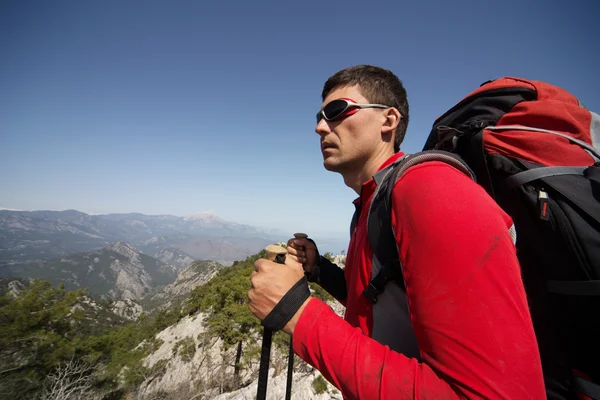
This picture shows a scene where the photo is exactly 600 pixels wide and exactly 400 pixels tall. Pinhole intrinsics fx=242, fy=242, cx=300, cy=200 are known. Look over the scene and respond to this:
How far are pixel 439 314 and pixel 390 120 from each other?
1917mm

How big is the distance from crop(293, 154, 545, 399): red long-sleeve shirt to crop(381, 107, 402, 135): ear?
1161 mm

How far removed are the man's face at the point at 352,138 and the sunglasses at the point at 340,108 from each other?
0.13 feet

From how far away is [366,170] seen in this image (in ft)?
7.87

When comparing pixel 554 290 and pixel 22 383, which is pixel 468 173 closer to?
pixel 554 290

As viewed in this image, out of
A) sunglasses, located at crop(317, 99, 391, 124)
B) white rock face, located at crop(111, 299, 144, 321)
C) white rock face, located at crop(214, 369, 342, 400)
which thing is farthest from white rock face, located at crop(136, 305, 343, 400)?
white rock face, located at crop(111, 299, 144, 321)

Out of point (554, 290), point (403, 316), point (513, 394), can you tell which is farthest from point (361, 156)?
point (513, 394)

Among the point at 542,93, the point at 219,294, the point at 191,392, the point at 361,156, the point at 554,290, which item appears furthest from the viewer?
the point at 219,294

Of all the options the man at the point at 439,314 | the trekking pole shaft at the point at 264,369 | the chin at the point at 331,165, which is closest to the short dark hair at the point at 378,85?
the chin at the point at 331,165

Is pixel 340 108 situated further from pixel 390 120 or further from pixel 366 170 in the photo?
pixel 366 170

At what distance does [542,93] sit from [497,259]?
146cm

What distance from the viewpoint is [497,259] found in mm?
1061

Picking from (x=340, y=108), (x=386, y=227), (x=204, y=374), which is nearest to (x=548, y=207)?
(x=386, y=227)

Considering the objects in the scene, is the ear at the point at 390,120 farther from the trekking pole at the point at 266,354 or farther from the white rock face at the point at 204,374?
the white rock face at the point at 204,374

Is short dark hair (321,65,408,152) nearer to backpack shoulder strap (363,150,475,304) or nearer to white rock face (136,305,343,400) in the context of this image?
backpack shoulder strap (363,150,475,304)
